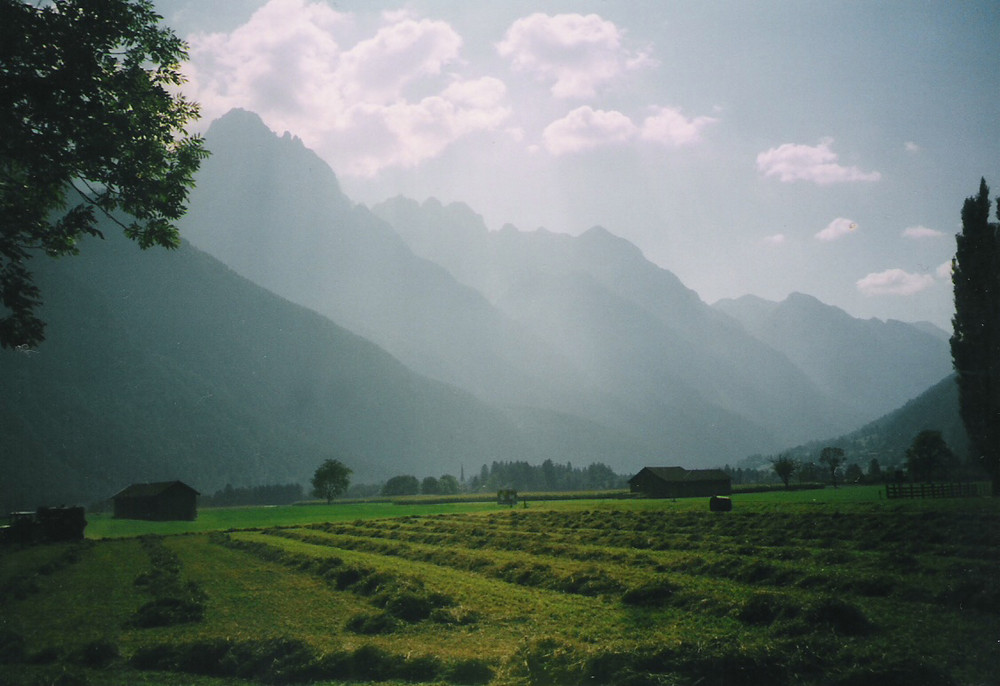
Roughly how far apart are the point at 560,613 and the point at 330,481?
494 ft

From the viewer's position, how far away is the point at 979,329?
4128cm

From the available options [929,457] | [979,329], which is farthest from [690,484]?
[979,329]

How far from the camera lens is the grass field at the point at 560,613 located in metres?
13.2

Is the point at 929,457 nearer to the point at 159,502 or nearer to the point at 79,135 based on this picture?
the point at 79,135

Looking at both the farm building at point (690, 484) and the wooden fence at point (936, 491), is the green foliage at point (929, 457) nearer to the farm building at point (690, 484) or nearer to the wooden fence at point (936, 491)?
the farm building at point (690, 484)

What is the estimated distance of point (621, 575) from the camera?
25.2m

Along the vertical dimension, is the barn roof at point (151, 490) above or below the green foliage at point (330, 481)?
above

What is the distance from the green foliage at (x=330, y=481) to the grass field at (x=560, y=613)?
12454 centimetres

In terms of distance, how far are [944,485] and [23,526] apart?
299 ft

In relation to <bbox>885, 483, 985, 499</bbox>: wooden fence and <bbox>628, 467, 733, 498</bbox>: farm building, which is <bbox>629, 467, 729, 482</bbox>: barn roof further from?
<bbox>885, 483, 985, 499</bbox>: wooden fence

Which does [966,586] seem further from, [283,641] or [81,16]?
[81,16]

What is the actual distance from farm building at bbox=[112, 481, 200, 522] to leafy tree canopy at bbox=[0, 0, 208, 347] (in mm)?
97089

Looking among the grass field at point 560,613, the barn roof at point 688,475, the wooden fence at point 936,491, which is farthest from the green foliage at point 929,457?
the grass field at point 560,613

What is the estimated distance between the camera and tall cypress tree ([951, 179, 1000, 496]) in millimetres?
39406
